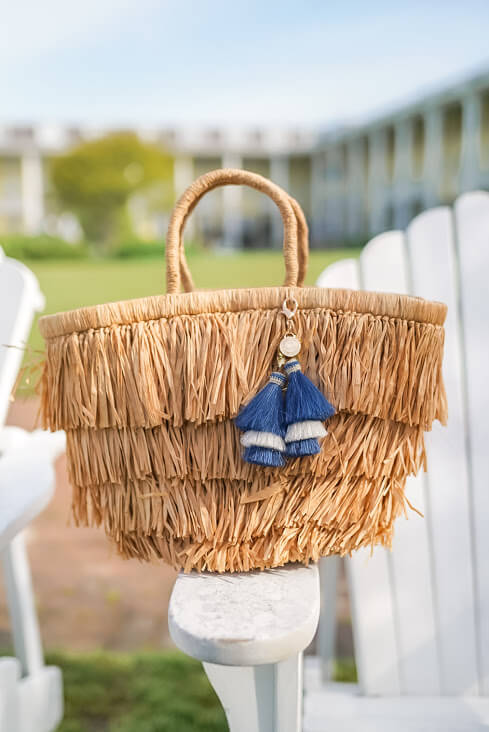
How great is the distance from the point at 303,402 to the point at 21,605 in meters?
1.07

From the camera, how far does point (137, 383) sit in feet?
2.30

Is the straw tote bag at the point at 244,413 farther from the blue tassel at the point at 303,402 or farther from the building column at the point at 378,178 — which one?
the building column at the point at 378,178

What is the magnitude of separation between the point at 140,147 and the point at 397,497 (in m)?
22.4

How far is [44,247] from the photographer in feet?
50.6

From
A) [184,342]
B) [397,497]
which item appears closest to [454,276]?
[397,497]

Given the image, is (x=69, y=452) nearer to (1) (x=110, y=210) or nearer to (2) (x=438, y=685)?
(2) (x=438, y=685)

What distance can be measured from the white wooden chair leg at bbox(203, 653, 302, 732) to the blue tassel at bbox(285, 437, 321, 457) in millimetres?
213

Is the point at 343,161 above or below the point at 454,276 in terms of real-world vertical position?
above

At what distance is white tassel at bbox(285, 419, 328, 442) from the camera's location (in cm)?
67

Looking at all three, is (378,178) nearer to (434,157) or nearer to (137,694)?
(434,157)

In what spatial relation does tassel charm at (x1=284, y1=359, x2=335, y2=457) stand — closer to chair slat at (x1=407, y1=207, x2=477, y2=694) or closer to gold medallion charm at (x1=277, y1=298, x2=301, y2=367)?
gold medallion charm at (x1=277, y1=298, x2=301, y2=367)

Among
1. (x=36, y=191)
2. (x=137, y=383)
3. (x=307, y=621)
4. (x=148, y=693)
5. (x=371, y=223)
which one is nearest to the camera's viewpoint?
(x=307, y=621)

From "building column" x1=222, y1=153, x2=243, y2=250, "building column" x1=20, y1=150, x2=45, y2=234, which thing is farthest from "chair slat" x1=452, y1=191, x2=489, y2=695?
"building column" x1=222, y1=153, x2=243, y2=250

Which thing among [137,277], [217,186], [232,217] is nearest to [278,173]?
[232,217]
